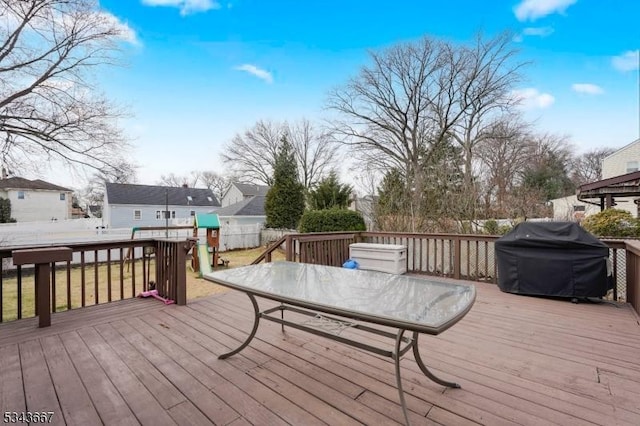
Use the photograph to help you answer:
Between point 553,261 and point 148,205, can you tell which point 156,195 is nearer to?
point 148,205

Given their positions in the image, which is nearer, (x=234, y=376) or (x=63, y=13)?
(x=234, y=376)

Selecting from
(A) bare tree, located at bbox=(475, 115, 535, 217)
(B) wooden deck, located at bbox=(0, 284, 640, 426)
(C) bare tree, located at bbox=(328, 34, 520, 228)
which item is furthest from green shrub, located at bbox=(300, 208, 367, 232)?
(B) wooden deck, located at bbox=(0, 284, 640, 426)

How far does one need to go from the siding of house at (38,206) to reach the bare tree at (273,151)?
14.7 meters

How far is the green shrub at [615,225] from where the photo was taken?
588 centimetres

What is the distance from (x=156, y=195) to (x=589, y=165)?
101 feet

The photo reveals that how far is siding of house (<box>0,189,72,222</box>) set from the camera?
22.1 m

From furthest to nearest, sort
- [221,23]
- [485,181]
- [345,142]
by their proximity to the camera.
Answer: [345,142] → [485,181] → [221,23]

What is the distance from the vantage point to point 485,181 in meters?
9.38

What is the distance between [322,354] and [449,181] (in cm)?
743

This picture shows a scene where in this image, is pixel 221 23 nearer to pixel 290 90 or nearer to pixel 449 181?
pixel 290 90

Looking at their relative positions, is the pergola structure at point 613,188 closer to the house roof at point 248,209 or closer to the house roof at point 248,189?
the house roof at point 248,209

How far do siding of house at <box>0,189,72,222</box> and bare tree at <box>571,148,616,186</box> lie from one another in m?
37.0

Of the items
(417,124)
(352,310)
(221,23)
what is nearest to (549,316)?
(352,310)

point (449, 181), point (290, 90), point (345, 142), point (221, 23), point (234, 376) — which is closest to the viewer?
point (234, 376)
